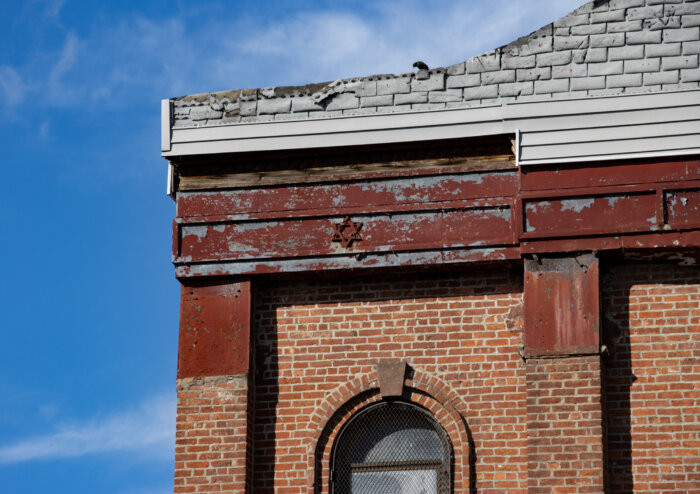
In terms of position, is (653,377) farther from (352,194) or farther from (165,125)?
(165,125)

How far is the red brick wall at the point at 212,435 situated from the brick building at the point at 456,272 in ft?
0.07

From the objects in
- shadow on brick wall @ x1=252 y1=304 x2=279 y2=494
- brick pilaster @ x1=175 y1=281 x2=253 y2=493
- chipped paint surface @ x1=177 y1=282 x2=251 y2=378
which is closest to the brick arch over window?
shadow on brick wall @ x1=252 y1=304 x2=279 y2=494

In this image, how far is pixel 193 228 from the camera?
1512 centimetres

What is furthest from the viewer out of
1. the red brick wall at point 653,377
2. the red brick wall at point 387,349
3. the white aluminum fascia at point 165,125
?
the white aluminum fascia at point 165,125

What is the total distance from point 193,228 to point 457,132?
2.96m

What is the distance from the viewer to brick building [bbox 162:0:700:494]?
1388 centimetres

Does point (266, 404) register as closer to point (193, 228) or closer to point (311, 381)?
point (311, 381)

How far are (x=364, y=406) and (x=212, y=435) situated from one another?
155 cm

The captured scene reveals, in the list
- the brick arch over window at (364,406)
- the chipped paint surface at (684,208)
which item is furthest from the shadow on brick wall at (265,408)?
the chipped paint surface at (684,208)

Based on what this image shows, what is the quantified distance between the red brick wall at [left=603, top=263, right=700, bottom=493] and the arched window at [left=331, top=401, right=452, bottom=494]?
175 cm

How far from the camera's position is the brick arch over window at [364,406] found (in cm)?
1401

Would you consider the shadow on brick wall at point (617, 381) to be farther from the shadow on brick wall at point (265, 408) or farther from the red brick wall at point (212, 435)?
the red brick wall at point (212, 435)

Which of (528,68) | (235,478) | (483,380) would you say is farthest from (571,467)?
(528,68)

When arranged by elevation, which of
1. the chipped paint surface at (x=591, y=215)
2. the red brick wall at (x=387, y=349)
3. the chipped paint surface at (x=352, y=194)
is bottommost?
the red brick wall at (x=387, y=349)
